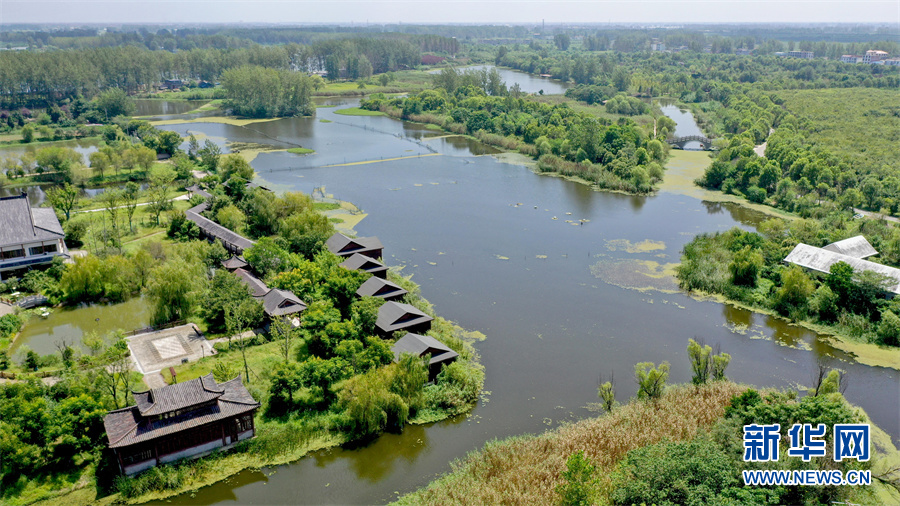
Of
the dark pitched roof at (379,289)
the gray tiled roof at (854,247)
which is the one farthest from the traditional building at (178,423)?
the gray tiled roof at (854,247)

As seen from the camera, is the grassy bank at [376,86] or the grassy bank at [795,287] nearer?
the grassy bank at [795,287]

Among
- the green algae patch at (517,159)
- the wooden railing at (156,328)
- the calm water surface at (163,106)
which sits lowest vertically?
the wooden railing at (156,328)

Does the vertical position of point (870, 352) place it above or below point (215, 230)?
below

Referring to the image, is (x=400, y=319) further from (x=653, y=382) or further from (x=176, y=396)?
(x=653, y=382)

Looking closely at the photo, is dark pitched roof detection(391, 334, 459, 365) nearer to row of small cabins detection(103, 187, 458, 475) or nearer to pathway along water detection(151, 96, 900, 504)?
Result: row of small cabins detection(103, 187, 458, 475)

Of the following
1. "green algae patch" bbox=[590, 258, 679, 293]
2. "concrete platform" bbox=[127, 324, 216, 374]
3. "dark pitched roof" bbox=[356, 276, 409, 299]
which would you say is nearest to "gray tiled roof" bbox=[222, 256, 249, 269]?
"concrete platform" bbox=[127, 324, 216, 374]

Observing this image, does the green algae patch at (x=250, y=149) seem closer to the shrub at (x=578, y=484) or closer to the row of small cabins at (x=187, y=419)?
the row of small cabins at (x=187, y=419)

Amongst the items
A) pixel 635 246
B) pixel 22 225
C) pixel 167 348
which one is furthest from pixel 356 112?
pixel 167 348
